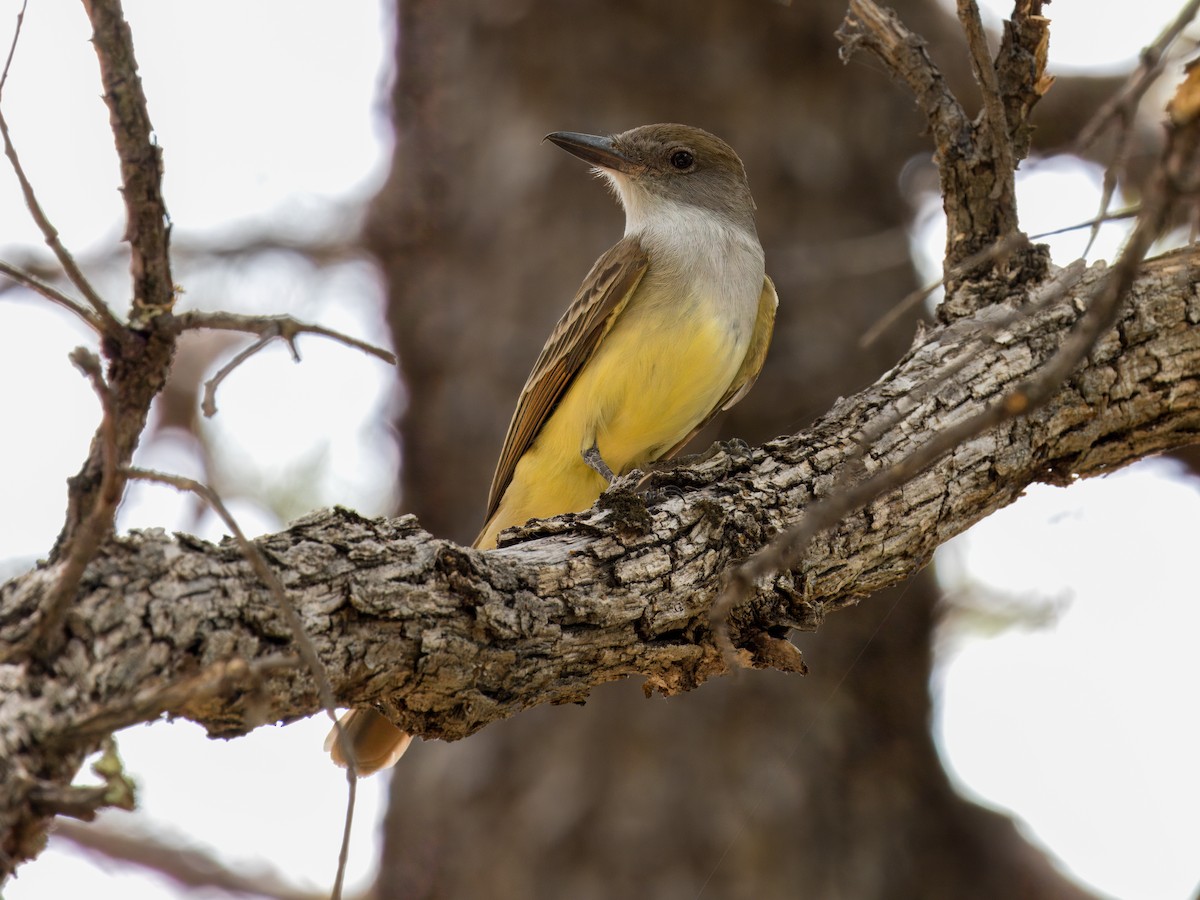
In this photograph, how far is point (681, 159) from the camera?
5.95 metres

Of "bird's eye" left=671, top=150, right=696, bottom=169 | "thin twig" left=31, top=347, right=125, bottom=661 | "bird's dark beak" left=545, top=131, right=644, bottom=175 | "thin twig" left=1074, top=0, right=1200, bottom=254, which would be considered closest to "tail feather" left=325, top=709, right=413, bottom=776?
"thin twig" left=31, top=347, right=125, bottom=661

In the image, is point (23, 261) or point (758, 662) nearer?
point (758, 662)

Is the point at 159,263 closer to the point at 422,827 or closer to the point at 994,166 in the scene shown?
the point at 994,166

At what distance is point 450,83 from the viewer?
8.07 m

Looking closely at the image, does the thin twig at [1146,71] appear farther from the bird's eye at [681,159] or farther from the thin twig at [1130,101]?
the bird's eye at [681,159]

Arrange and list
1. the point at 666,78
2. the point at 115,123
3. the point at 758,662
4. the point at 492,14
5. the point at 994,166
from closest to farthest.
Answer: the point at 115,123, the point at 758,662, the point at 994,166, the point at 666,78, the point at 492,14

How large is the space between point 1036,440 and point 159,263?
8.56ft

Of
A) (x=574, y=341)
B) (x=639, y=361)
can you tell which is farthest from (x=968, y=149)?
(x=574, y=341)

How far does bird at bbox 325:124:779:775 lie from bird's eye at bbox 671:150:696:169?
0.29 meters

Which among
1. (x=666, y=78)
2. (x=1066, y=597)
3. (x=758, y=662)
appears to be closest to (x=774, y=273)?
(x=666, y=78)

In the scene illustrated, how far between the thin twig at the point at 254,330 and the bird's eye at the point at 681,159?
4.11 meters

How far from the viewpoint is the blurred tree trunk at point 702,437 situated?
623 centimetres

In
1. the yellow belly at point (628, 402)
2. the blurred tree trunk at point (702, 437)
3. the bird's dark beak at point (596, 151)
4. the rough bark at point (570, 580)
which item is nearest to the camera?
the rough bark at point (570, 580)

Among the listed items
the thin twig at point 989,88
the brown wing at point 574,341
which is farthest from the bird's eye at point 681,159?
the thin twig at point 989,88
